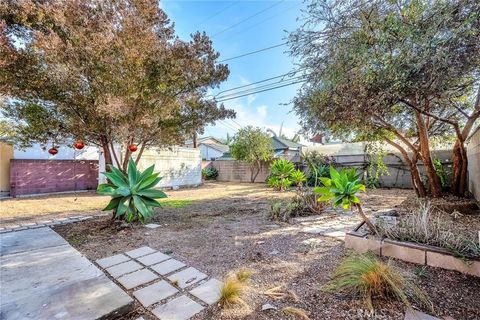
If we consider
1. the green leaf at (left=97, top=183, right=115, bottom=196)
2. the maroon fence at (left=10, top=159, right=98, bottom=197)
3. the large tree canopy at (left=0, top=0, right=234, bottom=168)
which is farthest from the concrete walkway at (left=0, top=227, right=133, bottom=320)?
the maroon fence at (left=10, top=159, right=98, bottom=197)

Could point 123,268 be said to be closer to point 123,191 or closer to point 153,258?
point 153,258

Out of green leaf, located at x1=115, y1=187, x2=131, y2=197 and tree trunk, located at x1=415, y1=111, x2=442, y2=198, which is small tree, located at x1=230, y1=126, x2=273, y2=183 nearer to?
tree trunk, located at x1=415, y1=111, x2=442, y2=198

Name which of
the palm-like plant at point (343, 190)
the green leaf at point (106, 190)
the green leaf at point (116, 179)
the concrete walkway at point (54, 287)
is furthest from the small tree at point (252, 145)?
the concrete walkway at point (54, 287)

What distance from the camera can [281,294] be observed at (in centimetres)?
200

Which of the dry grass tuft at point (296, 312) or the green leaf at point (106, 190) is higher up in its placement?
the green leaf at point (106, 190)

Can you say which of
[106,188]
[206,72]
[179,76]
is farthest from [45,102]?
[206,72]

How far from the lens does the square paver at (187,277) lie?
7.38 ft

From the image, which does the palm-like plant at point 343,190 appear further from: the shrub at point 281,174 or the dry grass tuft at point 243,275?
the shrub at point 281,174

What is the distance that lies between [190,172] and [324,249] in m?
11.7

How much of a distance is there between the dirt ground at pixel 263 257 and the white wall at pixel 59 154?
7.60 metres

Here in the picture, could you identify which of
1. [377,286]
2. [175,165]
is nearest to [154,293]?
[377,286]

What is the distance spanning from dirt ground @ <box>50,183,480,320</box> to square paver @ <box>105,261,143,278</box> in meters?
0.47

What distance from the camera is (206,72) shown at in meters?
4.82

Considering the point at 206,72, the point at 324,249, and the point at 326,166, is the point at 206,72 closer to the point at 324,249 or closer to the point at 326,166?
the point at 324,249
